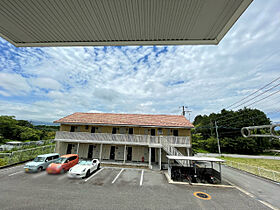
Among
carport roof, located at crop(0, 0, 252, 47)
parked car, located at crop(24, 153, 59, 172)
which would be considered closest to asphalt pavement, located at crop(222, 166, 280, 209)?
carport roof, located at crop(0, 0, 252, 47)

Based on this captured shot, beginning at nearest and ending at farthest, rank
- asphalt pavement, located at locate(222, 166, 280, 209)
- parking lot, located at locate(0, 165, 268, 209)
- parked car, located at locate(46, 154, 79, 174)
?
parking lot, located at locate(0, 165, 268, 209)
asphalt pavement, located at locate(222, 166, 280, 209)
parked car, located at locate(46, 154, 79, 174)

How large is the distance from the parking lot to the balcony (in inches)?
210

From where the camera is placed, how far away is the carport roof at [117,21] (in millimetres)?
2311

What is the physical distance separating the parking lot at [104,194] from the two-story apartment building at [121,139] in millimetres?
5655

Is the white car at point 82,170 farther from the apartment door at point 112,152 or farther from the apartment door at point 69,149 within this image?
the apartment door at point 69,149

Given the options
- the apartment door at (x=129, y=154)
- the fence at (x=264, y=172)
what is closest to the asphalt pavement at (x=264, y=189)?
the fence at (x=264, y=172)

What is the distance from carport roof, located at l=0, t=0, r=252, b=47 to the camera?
231 cm

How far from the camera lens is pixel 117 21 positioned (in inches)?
107

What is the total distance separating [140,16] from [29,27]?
8.71ft

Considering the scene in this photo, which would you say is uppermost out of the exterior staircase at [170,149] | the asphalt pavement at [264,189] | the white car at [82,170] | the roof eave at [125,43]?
the roof eave at [125,43]

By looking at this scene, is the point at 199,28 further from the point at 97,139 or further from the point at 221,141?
the point at 221,141

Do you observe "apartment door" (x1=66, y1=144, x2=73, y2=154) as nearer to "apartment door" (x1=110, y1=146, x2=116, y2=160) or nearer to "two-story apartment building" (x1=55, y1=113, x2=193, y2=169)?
"two-story apartment building" (x1=55, y1=113, x2=193, y2=169)

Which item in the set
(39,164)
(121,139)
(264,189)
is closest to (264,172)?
(264,189)

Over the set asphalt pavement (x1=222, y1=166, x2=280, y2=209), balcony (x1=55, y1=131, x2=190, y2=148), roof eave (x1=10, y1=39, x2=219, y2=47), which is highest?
roof eave (x1=10, y1=39, x2=219, y2=47)
